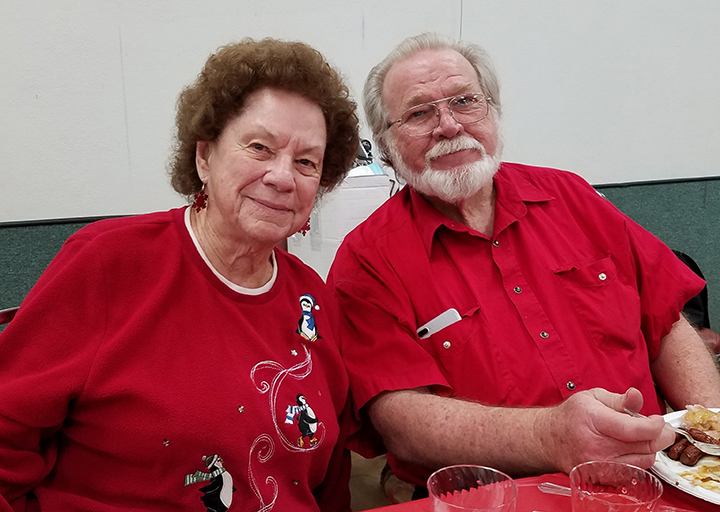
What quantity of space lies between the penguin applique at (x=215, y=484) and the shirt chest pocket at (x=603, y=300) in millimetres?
945

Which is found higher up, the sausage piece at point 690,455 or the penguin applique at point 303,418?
the sausage piece at point 690,455

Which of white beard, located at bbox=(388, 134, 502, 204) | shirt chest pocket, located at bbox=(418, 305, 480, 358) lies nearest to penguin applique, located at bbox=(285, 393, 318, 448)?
shirt chest pocket, located at bbox=(418, 305, 480, 358)

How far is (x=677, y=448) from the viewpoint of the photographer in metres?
0.96

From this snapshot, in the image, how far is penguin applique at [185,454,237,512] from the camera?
3.28ft

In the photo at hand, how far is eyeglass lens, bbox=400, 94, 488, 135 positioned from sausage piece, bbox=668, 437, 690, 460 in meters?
1.01

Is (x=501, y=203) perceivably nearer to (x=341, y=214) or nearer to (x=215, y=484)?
(x=341, y=214)

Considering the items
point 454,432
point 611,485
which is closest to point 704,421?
point 611,485

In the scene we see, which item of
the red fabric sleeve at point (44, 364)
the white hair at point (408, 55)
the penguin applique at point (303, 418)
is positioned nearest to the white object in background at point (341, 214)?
the white hair at point (408, 55)

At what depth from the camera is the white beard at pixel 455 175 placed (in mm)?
1565

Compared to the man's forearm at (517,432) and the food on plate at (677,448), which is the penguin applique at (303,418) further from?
the food on plate at (677,448)

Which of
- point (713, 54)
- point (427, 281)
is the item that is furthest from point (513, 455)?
point (713, 54)

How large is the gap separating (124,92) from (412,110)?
1219 mm

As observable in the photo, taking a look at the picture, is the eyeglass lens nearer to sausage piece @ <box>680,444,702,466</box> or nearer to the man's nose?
the man's nose

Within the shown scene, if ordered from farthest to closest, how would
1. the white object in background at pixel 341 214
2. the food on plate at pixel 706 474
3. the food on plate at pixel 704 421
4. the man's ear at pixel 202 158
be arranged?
the white object in background at pixel 341 214 → the man's ear at pixel 202 158 → the food on plate at pixel 704 421 → the food on plate at pixel 706 474
